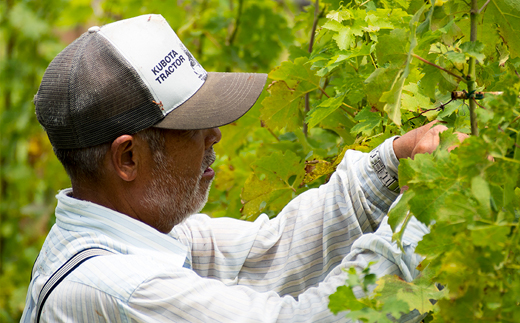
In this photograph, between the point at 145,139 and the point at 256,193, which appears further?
the point at 256,193

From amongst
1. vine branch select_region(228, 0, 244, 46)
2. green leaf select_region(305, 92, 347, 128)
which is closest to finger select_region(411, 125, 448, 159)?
green leaf select_region(305, 92, 347, 128)

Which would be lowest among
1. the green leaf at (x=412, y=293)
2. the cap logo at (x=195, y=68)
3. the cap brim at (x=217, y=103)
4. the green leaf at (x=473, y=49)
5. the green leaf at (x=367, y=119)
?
the green leaf at (x=412, y=293)

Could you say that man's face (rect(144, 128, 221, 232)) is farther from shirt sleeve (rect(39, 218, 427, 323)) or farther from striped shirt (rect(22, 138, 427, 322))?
shirt sleeve (rect(39, 218, 427, 323))

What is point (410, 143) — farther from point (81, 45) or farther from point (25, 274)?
point (25, 274)

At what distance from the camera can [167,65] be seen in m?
1.56

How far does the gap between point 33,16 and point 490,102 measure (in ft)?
15.4

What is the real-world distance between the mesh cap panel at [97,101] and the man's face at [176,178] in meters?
0.10

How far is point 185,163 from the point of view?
157 centimetres

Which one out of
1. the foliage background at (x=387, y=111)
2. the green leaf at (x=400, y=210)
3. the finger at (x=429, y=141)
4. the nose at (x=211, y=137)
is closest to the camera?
the foliage background at (x=387, y=111)

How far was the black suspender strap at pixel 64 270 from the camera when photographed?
1.33 metres

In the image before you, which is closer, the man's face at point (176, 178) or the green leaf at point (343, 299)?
the green leaf at point (343, 299)

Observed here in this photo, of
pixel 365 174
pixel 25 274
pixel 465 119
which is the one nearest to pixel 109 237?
pixel 365 174

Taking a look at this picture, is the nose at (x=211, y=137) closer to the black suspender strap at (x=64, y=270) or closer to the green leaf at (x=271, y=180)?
the green leaf at (x=271, y=180)

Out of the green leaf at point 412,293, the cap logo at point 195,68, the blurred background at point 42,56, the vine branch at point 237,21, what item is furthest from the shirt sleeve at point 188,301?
the vine branch at point 237,21
